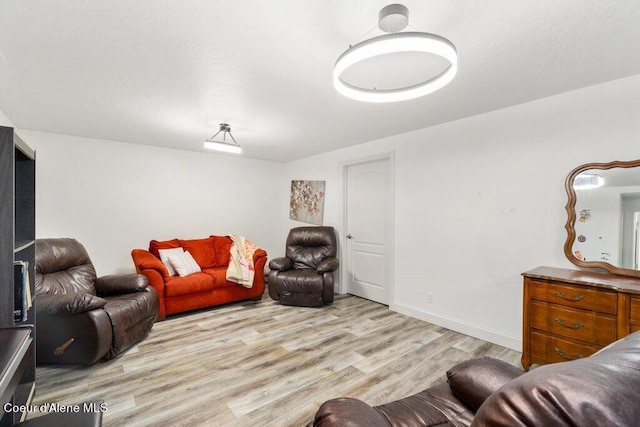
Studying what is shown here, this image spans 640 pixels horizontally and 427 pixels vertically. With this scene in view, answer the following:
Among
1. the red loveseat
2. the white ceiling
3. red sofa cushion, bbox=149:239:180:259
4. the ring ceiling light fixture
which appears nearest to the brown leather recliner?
the red loveseat

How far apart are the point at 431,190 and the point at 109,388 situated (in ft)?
11.7

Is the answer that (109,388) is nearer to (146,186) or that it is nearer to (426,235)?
(146,186)

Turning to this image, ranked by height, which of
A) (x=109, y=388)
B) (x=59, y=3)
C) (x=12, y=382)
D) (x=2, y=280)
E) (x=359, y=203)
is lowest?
(x=109, y=388)

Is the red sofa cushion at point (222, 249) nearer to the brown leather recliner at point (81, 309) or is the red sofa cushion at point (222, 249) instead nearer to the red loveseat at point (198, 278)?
the red loveseat at point (198, 278)

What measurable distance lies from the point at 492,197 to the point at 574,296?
114cm

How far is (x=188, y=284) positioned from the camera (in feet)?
11.5

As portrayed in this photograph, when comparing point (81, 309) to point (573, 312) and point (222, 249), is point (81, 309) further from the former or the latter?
point (573, 312)

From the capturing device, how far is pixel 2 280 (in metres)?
1.31

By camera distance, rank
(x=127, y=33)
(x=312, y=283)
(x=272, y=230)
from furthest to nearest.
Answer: (x=272, y=230), (x=312, y=283), (x=127, y=33)

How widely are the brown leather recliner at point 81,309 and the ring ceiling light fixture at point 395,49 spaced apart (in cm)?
266

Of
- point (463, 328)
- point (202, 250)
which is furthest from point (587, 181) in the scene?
point (202, 250)

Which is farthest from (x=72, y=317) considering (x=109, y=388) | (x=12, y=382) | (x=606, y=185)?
(x=606, y=185)

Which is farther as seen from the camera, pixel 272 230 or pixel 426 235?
pixel 272 230

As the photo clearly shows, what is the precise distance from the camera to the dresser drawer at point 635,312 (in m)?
1.72
